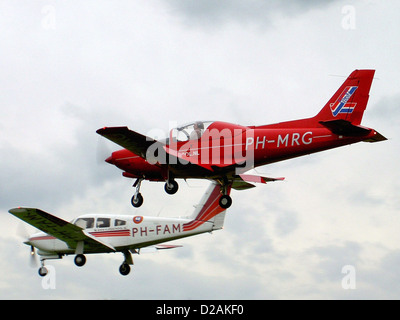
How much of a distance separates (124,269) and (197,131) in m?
13.7

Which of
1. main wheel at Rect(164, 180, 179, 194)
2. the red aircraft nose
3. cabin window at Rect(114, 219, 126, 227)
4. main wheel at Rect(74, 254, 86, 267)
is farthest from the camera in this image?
cabin window at Rect(114, 219, 126, 227)

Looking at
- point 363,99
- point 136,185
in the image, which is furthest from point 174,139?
point 363,99

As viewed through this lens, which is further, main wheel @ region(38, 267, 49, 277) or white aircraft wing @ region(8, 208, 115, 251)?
main wheel @ region(38, 267, 49, 277)

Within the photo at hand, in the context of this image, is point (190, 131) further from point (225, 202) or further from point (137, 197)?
point (137, 197)

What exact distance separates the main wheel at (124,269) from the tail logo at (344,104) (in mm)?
16686

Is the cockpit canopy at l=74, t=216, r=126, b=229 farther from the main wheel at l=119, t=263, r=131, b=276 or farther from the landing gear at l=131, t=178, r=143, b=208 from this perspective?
the landing gear at l=131, t=178, r=143, b=208

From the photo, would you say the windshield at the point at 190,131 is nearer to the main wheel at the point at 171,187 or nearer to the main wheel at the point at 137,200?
the main wheel at the point at 171,187

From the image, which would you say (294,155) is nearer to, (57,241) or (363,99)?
(363,99)

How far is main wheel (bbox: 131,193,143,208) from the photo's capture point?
1007 inches

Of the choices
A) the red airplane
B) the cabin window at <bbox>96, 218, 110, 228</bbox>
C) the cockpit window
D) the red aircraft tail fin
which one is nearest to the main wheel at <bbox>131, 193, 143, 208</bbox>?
the red airplane

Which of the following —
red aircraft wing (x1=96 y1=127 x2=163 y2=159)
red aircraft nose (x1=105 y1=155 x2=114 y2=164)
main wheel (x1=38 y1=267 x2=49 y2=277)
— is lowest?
main wheel (x1=38 y1=267 x2=49 y2=277)

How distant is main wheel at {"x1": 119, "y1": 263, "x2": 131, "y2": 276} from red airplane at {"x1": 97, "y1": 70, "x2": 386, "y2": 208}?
38.4 feet

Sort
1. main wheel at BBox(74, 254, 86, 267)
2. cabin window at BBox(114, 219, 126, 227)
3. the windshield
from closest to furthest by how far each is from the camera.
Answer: the windshield
main wheel at BBox(74, 254, 86, 267)
cabin window at BBox(114, 219, 126, 227)

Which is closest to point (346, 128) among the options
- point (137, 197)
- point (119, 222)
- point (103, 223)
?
point (137, 197)
